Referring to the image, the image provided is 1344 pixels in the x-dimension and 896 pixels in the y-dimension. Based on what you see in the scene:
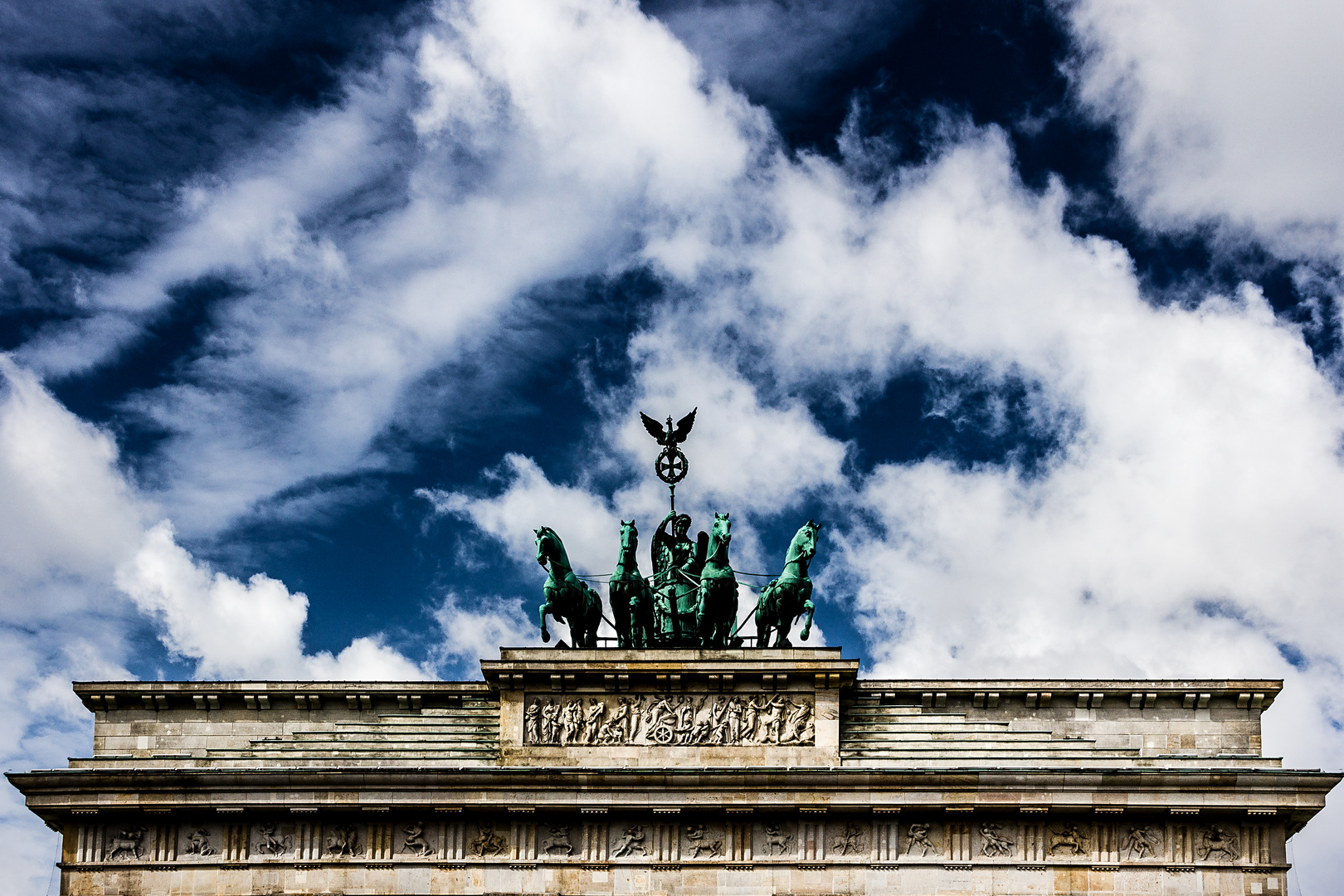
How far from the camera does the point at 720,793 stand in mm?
31109

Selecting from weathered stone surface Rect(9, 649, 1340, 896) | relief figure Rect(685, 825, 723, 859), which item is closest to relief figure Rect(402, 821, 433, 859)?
weathered stone surface Rect(9, 649, 1340, 896)

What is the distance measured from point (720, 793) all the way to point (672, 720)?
212 centimetres

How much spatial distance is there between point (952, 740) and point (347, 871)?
12753 millimetres

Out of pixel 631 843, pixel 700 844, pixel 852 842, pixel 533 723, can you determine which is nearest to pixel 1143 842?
pixel 852 842

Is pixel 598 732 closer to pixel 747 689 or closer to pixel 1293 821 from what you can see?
pixel 747 689

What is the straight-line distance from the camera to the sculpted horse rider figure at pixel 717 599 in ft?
111

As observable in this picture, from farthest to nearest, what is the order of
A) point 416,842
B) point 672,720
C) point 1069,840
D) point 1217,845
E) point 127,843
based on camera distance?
point 672,720, point 127,843, point 416,842, point 1069,840, point 1217,845

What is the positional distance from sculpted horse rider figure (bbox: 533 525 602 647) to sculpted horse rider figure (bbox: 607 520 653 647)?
536 mm

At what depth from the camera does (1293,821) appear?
31062 mm

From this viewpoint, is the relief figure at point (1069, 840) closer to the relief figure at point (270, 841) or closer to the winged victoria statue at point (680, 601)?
the winged victoria statue at point (680, 601)

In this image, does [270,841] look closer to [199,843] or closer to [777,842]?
[199,843]

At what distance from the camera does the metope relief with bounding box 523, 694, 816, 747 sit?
3241 cm

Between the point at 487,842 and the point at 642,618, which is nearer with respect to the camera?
the point at 487,842

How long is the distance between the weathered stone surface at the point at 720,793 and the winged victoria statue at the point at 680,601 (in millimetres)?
1131
